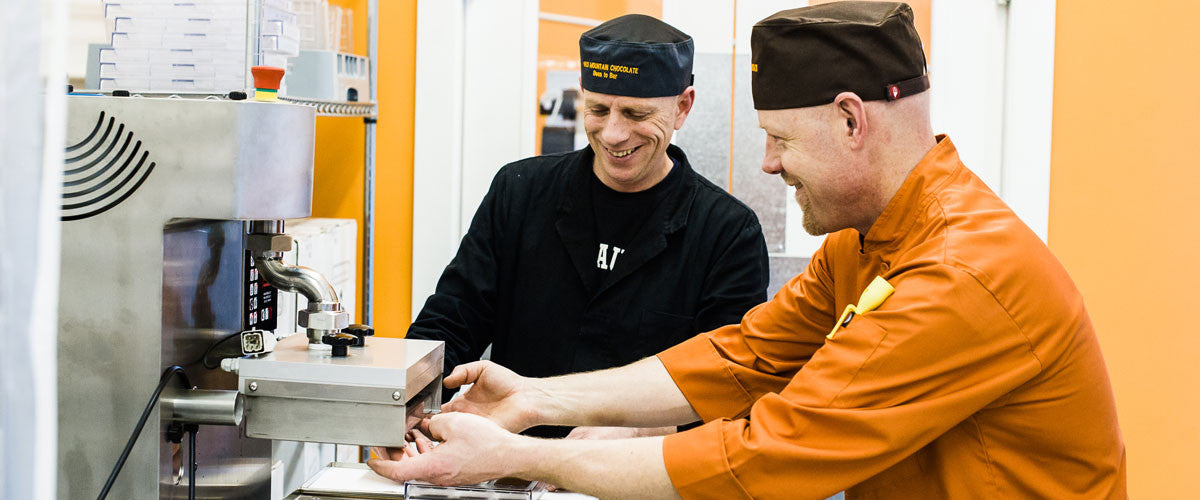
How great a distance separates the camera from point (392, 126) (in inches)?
117

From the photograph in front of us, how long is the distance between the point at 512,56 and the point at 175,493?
190 cm

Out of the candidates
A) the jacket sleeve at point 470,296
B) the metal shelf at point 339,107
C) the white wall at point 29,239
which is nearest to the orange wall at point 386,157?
the metal shelf at point 339,107

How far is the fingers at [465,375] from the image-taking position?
5.87ft

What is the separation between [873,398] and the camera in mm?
1277

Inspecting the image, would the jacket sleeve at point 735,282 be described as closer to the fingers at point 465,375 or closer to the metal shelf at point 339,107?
the fingers at point 465,375

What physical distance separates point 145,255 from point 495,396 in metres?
0.74

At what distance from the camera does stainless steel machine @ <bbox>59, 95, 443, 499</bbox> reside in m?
1.22

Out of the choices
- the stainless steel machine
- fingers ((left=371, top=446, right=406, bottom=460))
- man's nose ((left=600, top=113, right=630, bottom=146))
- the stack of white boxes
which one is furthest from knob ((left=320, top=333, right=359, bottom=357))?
man's nose ((left=600, top=113, right=630, bottom=146))

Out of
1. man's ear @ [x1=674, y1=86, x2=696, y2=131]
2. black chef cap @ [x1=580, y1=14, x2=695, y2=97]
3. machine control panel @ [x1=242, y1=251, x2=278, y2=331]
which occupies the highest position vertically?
black chef cap @ [x1=580, y1=14, x2=695, y2=97]

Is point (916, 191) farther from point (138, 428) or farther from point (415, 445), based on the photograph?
point (138, 428)

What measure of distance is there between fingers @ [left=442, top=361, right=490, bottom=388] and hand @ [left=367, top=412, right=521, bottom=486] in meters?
0.39

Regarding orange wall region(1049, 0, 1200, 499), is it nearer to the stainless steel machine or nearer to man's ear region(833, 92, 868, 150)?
man's ear region(833, 92, 868, 150)

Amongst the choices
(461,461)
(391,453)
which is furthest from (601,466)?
(391,453)

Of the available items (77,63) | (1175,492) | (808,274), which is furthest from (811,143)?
(1175,492)
